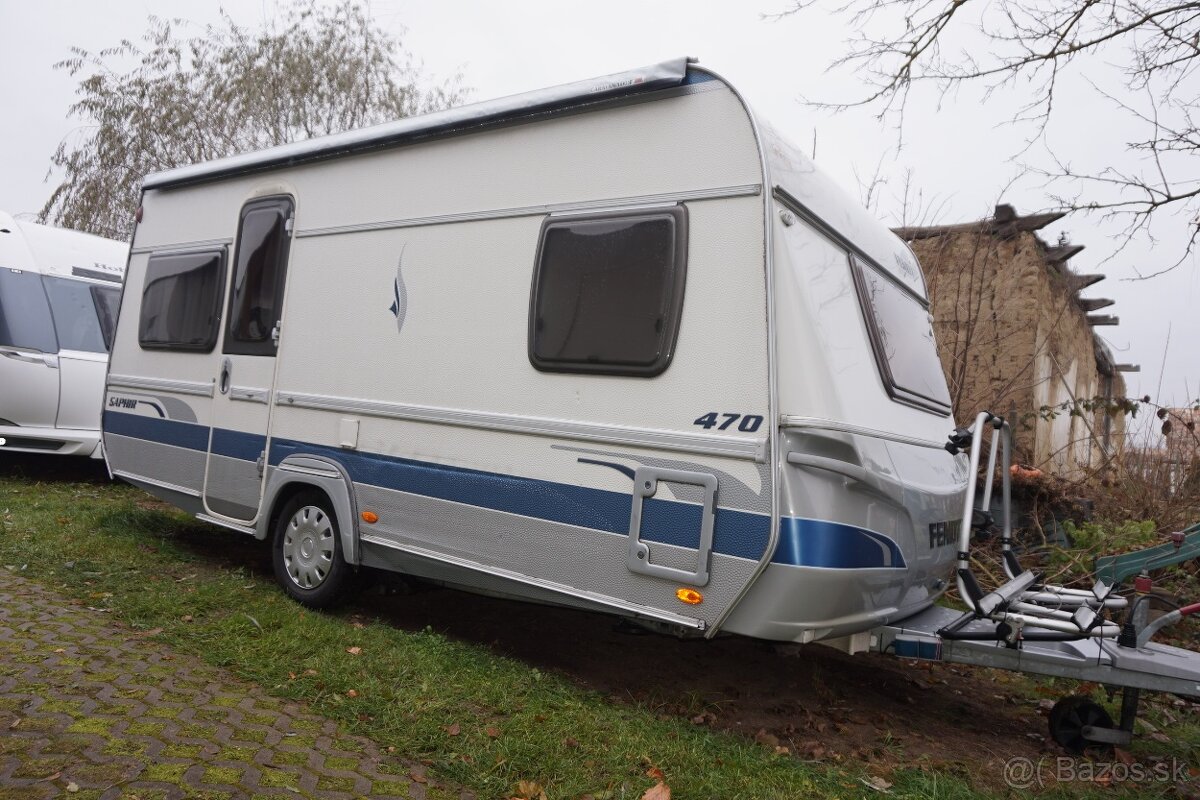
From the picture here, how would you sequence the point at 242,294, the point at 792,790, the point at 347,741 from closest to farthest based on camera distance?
the point at 792,790, the point at 347,741, the point at 242,294

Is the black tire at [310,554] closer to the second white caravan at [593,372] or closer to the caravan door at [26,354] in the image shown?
the second white caravan at [593,372]

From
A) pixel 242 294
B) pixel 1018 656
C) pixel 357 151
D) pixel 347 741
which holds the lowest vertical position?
pixel 347 741

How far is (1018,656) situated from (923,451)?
3.50 feet

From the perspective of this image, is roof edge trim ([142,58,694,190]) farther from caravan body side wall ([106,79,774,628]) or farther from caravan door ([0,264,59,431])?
caravan door ([0,264,59,431])

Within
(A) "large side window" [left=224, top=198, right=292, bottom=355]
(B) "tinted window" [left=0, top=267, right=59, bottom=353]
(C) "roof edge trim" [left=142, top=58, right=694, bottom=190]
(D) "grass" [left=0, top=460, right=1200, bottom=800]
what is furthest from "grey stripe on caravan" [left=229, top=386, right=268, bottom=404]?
(B) "tinted window" [left=0, top=267, right=59, bottom=353]

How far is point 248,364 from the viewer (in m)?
5.93

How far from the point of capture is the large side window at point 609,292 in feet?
13.0

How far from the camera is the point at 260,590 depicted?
5742mm

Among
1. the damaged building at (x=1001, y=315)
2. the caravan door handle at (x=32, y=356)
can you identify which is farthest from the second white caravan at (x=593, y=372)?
the caravan door handle at (x=32, y=356)

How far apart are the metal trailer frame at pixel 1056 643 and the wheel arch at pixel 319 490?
9.44 feet

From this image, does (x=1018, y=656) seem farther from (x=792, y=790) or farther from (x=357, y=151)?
(x=357, y=151)

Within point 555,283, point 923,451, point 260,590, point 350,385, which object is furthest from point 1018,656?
point 260,590

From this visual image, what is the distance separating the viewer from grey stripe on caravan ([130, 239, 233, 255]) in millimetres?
6329

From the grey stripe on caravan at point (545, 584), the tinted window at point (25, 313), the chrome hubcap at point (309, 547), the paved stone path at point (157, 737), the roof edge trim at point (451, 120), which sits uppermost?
the roof edge trim at point (451, 120)
